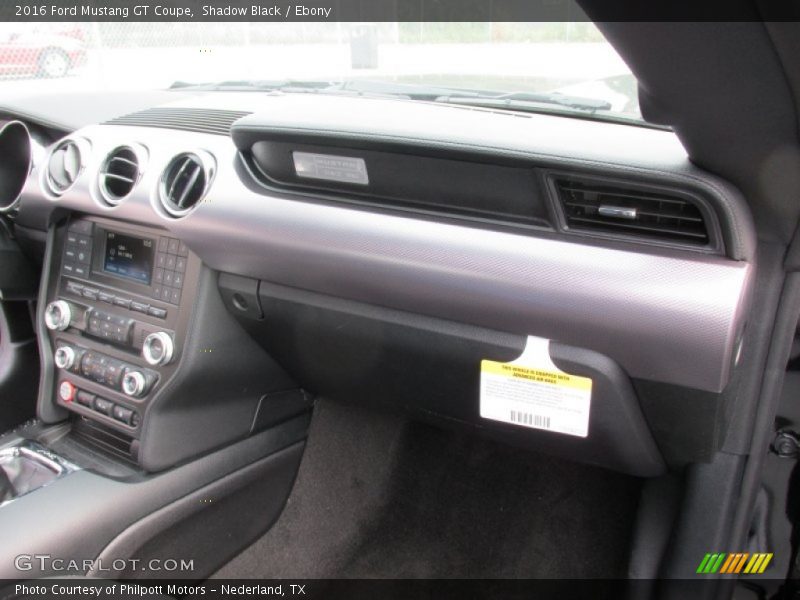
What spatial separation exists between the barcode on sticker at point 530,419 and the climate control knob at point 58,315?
3.80 ft

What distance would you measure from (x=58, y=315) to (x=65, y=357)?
11 cm

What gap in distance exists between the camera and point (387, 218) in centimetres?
117

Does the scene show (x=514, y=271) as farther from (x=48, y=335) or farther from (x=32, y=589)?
(x=48, y=335)

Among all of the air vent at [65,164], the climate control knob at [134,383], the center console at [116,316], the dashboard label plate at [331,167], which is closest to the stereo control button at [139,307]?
the center console at [116,316]

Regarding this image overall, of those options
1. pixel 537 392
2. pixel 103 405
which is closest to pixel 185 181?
pixel 103 405

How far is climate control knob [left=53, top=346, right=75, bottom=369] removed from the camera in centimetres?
169

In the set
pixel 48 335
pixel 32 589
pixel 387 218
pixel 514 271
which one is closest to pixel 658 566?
pixel 514 271

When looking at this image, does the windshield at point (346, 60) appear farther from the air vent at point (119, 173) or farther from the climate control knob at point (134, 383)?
the climate control knob at point (134, 383)

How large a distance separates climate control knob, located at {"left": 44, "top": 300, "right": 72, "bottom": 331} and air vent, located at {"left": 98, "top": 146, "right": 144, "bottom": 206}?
1.04 feet

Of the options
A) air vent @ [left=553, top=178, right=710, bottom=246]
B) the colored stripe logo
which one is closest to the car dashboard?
air vent @ [left=553, top=178, right=710, bottom=246]

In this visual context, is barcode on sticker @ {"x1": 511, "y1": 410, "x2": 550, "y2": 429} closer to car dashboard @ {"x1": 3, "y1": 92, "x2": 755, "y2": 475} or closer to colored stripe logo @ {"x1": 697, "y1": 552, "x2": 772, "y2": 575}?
car dashboard @ {"x1": 3, "y1": 92, "x2": 755, "y2": 475}

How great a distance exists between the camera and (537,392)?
1109 mm

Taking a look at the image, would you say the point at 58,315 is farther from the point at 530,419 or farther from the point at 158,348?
the point at 530,419

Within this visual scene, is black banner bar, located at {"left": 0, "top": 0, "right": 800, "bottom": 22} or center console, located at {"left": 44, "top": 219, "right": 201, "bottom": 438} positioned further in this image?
center console, located at {"left": 44, "top": 219, "right": 201, "bottom": 438}
